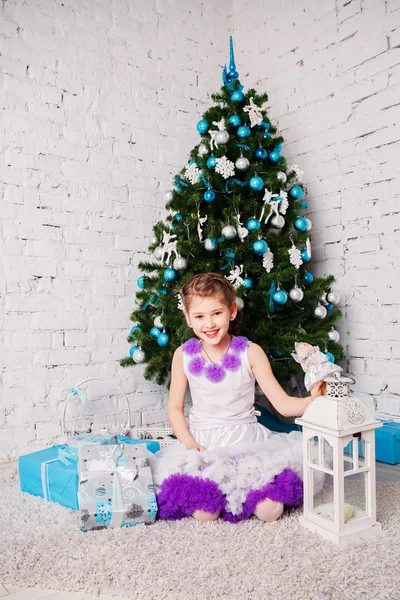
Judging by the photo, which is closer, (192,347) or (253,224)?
(192,347)

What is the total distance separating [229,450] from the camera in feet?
6.22

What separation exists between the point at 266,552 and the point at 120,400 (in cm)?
170

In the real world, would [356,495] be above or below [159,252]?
below

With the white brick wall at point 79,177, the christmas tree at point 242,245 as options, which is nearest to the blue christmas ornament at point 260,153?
the christmas tree at point 242,245

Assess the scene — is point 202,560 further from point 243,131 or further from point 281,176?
point 243,131

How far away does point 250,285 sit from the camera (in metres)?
2.55

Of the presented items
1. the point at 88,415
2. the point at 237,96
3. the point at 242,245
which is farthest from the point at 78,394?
the point at 237,96

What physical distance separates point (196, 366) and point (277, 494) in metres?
0.61

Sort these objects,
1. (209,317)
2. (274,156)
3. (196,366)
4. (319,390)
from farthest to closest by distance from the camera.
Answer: (274,156) → (196,366) → (209,317) → (319,390)

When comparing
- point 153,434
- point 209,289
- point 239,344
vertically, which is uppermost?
point 209,289

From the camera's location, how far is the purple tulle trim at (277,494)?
170 centimetres

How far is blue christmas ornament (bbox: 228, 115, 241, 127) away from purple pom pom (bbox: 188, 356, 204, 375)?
3.98ft

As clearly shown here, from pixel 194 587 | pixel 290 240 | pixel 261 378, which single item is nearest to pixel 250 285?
pixel 290 240

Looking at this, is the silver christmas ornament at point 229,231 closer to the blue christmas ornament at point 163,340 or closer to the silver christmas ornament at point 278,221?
the silver christmas ornament at point 278,221
